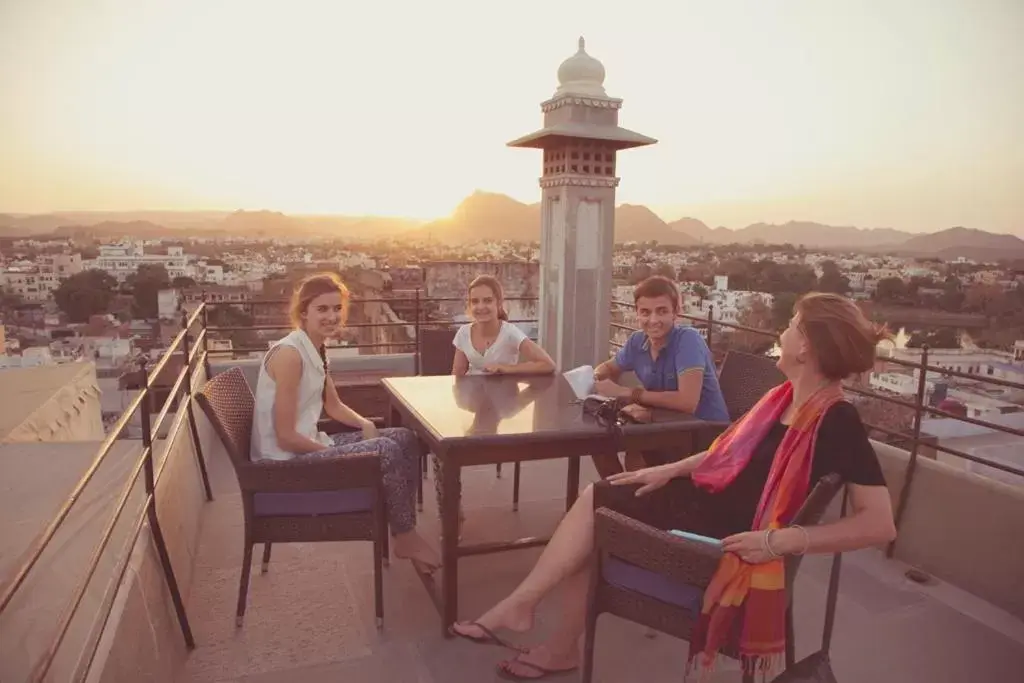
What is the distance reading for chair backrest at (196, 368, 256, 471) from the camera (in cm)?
Answer: 224

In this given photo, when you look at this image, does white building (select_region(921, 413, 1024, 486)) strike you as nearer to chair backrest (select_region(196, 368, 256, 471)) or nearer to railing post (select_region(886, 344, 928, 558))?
railing post (select_region(886, 344, 928, 558))

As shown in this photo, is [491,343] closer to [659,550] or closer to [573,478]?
[573,478]

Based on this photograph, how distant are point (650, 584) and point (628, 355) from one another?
1405mm

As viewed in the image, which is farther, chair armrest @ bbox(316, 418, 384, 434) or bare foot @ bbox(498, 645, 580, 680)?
chair armrest @ bbox(316, 418, 384, 434)

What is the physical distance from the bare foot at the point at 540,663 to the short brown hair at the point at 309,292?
147cm

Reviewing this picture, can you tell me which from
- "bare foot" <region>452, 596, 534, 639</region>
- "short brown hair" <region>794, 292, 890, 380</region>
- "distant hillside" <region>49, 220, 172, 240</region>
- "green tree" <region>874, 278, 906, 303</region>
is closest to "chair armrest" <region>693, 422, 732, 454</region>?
"short brown hair" <region>794, 292, 890, 380</region>

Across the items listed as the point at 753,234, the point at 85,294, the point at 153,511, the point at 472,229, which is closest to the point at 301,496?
the point at 153,511

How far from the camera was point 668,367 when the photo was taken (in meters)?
2.80

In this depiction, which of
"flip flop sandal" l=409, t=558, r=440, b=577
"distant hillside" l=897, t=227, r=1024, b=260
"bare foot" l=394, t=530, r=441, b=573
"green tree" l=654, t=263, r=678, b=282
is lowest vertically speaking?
"flip flop sandal" l=409, t=558, r=440, b=577

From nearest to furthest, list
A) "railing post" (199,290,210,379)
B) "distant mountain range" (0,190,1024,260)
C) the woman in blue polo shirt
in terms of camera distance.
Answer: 1. the woman in blue polo shirt
2. "railing post" (199,290,210,379)
3. "distant mountain range" (0,190,1024,260)

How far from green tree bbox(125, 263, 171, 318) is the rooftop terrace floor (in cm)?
602

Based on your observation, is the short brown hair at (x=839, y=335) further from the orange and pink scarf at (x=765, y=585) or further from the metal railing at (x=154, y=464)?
the metal railing at (x=154, y=464)

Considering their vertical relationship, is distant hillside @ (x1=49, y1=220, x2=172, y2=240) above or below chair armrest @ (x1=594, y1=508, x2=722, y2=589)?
above

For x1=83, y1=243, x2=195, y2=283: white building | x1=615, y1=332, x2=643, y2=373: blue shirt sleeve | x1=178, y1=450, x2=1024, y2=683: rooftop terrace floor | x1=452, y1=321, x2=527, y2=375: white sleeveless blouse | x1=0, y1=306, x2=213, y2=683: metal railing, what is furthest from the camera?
x1=83, y1=243, x2=195, y2=283: white building
